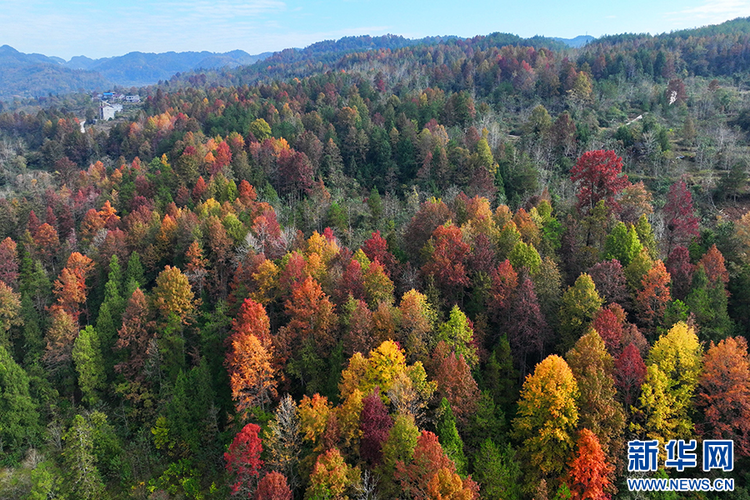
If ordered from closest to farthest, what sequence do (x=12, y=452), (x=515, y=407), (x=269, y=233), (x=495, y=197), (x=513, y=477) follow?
1. (x=513, y=477)
2. (x=515, y=407)
3. (x=12, y=452)
4. (x=269, y=233)
5. (x=495, y=197)

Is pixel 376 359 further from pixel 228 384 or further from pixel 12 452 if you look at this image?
pixel 12 452

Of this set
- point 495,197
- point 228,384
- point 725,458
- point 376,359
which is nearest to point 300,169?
point 495,197

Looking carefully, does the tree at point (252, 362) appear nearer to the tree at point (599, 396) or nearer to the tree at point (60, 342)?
the tree at point (60, 342)

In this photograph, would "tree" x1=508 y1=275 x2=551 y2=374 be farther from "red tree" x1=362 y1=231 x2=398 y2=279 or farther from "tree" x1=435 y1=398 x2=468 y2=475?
"red tree" x1=362 y1=231 x2=398 y2=279

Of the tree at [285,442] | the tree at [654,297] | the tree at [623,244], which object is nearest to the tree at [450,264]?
the tree at [623,244]

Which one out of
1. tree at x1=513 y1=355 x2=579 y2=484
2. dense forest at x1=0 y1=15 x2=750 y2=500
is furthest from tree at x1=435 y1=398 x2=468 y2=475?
tree at x1=513 y1=355 x2=579 y2=484

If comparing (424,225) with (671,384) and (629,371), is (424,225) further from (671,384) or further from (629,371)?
(671,384)
